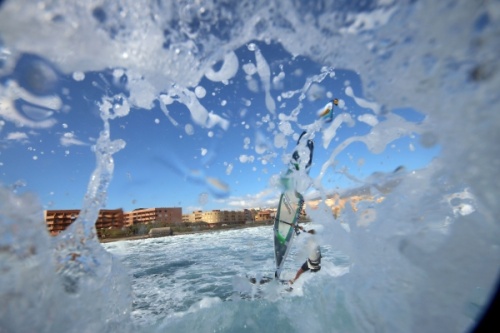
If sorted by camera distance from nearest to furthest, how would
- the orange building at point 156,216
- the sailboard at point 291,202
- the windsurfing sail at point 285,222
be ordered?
the sailboard at point 291,202 → the windsurfing sail at point 285,222 → the orange building at point 156,216

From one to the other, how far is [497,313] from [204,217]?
369ft

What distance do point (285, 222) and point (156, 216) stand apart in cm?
10496

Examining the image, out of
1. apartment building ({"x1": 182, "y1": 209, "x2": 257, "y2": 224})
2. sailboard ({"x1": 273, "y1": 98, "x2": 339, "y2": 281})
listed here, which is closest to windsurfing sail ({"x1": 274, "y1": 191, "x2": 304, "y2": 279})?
sailboard ({"x1": 273, "y1": 98, "x2": 339, "y2": 281})

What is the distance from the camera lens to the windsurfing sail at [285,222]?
942cm

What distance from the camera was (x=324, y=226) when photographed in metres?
4.39

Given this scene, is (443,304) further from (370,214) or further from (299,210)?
(299,210)

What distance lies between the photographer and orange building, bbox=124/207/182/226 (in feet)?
338

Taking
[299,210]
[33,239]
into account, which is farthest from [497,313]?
[299,210]

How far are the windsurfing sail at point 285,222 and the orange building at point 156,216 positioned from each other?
323ft

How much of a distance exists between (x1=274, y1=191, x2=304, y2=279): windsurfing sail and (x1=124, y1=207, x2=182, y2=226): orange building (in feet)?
323

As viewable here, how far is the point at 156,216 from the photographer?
342 feet

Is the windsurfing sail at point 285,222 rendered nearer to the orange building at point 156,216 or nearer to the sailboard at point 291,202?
the sailboard at point 291,202

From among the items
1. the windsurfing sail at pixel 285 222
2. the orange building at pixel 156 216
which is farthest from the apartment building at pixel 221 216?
the windsurfing sail at pixel 285 222

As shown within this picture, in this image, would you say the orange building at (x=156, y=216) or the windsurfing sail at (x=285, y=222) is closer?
the windsurfing sail at (x=285, y=222)
